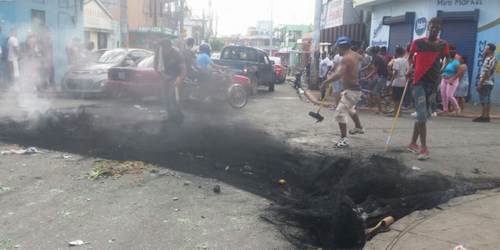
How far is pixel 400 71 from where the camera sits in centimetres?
1145

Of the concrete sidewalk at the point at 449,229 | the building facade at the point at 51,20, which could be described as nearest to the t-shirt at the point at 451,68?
the concrete sidewalk at the point at 449,229

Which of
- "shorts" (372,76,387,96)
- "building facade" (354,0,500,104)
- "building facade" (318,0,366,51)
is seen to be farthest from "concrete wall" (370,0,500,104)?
"building facade" (318,0,366,51)

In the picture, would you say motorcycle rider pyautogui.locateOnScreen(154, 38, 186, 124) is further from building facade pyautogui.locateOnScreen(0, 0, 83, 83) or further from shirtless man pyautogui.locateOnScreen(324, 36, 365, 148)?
building facade pyautogui.locateOnScreen(0, 0, 83, 83)

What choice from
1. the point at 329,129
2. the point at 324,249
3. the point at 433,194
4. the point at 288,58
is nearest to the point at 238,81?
the point at 329,129

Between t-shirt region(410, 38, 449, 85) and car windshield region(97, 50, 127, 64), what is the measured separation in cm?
977

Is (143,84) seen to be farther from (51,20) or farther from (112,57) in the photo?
(51,20)

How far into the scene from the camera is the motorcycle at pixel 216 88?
12.2m

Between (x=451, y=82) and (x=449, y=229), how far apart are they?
351 inches

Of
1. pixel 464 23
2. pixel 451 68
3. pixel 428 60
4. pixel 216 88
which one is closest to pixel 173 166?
pixel 428 60

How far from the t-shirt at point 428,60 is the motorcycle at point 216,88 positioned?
6457 mm

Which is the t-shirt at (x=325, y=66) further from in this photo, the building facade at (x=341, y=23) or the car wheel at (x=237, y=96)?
the building facade at (x=341, y=23)

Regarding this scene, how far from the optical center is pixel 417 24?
16469 millimetres

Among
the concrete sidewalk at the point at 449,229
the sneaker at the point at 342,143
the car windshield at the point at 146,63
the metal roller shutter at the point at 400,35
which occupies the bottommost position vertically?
the concrete sidewalk at the point at 449,229

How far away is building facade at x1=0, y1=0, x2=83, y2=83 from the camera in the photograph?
50.8ft
